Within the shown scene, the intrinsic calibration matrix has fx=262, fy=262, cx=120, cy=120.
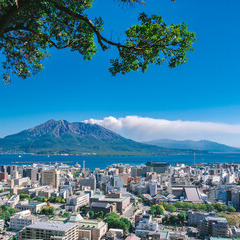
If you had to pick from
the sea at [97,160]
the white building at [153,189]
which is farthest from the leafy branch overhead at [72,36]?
the sea at [97,160]

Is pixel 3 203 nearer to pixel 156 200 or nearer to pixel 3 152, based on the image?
pixel 156 200

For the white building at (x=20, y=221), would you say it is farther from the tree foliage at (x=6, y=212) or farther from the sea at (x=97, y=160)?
the sea at (x=97, y=160)

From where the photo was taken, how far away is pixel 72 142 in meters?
71.8

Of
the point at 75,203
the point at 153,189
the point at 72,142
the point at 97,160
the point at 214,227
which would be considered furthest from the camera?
the point at 72,142

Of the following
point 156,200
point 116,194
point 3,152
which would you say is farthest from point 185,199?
point 3,152

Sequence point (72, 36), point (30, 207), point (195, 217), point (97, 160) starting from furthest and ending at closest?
point (97, 160) < point (30, 207) < point (195, 217) < point (72, 36)

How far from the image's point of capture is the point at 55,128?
8350 centimetres

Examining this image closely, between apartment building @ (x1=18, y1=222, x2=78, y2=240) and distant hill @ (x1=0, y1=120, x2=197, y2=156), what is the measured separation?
160 ft

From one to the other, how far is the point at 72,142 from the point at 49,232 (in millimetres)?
65674

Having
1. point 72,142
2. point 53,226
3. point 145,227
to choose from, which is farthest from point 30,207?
point 72,142

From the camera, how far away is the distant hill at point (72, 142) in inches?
2477

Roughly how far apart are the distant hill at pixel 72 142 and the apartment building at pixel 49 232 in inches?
1919

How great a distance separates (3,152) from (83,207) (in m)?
58.4

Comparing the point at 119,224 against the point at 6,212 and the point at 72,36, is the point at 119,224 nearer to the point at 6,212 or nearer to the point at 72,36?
the point at 6,212
